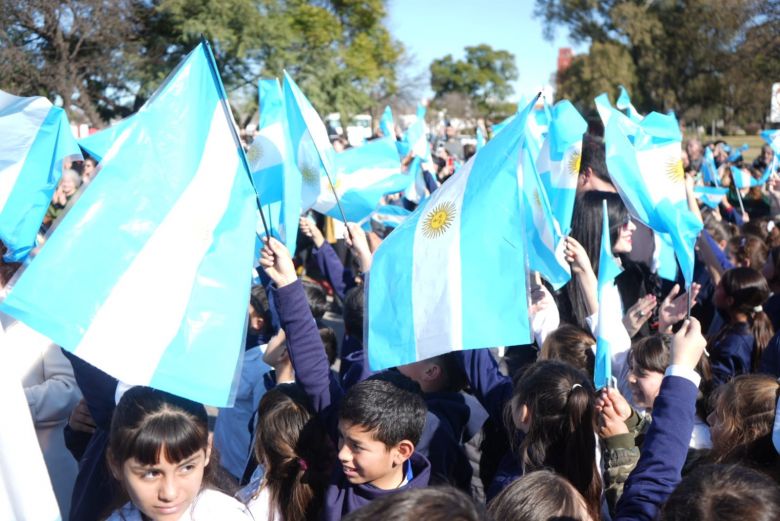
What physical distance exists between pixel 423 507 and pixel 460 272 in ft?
4.15

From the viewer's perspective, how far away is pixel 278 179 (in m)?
3.88

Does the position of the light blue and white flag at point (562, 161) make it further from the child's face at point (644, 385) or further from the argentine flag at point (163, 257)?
the argentine flag at point (163, 257)

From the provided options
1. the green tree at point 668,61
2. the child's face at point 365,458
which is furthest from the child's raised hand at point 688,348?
the green tree at point 668,61

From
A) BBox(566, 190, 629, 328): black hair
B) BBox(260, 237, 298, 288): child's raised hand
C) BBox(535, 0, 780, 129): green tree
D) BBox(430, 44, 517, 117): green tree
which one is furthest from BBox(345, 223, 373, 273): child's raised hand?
BBox(430, 44, 517, 117): green tree

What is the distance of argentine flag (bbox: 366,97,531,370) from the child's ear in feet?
0.89

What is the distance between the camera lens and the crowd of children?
2.13m

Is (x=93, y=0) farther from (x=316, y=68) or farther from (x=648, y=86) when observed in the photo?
(x=648, y=86)

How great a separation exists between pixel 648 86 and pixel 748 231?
37.4m

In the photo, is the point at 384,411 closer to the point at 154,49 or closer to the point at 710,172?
the point at 710,172

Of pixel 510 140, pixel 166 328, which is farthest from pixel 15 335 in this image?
pixel 510 140

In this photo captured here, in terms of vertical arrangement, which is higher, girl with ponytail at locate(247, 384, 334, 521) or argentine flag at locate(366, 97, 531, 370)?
argentine flag at locate(366, 97, 531, 370)

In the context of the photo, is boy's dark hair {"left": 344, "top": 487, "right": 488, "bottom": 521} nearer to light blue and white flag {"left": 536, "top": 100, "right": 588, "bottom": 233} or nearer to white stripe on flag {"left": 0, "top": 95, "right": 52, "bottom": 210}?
light blue and white flag {"left": 536, "top": 100, "right": 588, "bottom": 233}

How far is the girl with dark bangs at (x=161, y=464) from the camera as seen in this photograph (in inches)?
91.4

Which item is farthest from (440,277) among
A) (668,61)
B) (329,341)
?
(668,61)
